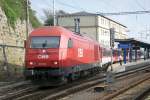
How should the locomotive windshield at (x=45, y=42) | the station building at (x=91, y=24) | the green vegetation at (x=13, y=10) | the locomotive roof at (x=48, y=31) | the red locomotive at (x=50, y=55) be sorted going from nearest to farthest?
the red locomotive at (x=50, y=55) < the locomotive windshield at (x=45, y=42) < the locomotive roof at (x=48, y=31) < the green vegetation at (x=13, y=10) < the station building at (x=91, y=24)

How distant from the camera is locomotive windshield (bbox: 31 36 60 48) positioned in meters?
25.1

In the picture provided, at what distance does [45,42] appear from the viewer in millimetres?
25312

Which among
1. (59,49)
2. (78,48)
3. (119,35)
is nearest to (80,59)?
(78,48)

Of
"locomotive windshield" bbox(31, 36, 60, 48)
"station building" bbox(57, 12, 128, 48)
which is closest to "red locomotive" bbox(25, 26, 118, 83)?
"locomotive windshield" bbox(31, 36, 60, 48)

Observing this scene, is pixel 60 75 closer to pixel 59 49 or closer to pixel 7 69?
pixel 59 49

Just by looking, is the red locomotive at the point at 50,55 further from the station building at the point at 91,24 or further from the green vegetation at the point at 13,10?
the station building at the point at 91,24

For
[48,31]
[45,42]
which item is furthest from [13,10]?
[45,42]

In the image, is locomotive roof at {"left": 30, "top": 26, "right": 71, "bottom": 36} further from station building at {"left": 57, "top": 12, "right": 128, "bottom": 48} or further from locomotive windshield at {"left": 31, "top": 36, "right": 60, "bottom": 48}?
station building at {"left": 57, "top": 12, "right": 128, "bottom": 48}

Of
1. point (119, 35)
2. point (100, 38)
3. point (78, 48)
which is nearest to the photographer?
point (78, 48)

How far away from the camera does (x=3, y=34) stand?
3903cm

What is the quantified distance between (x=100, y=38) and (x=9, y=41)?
244ft

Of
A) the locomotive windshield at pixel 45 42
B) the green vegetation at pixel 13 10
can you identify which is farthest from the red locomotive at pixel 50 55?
the green vegetation at pixel 13 10

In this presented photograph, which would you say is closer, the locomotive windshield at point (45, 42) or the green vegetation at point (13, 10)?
the locomotive windshield at point (45, 42)

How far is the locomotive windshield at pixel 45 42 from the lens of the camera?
2514 cm
